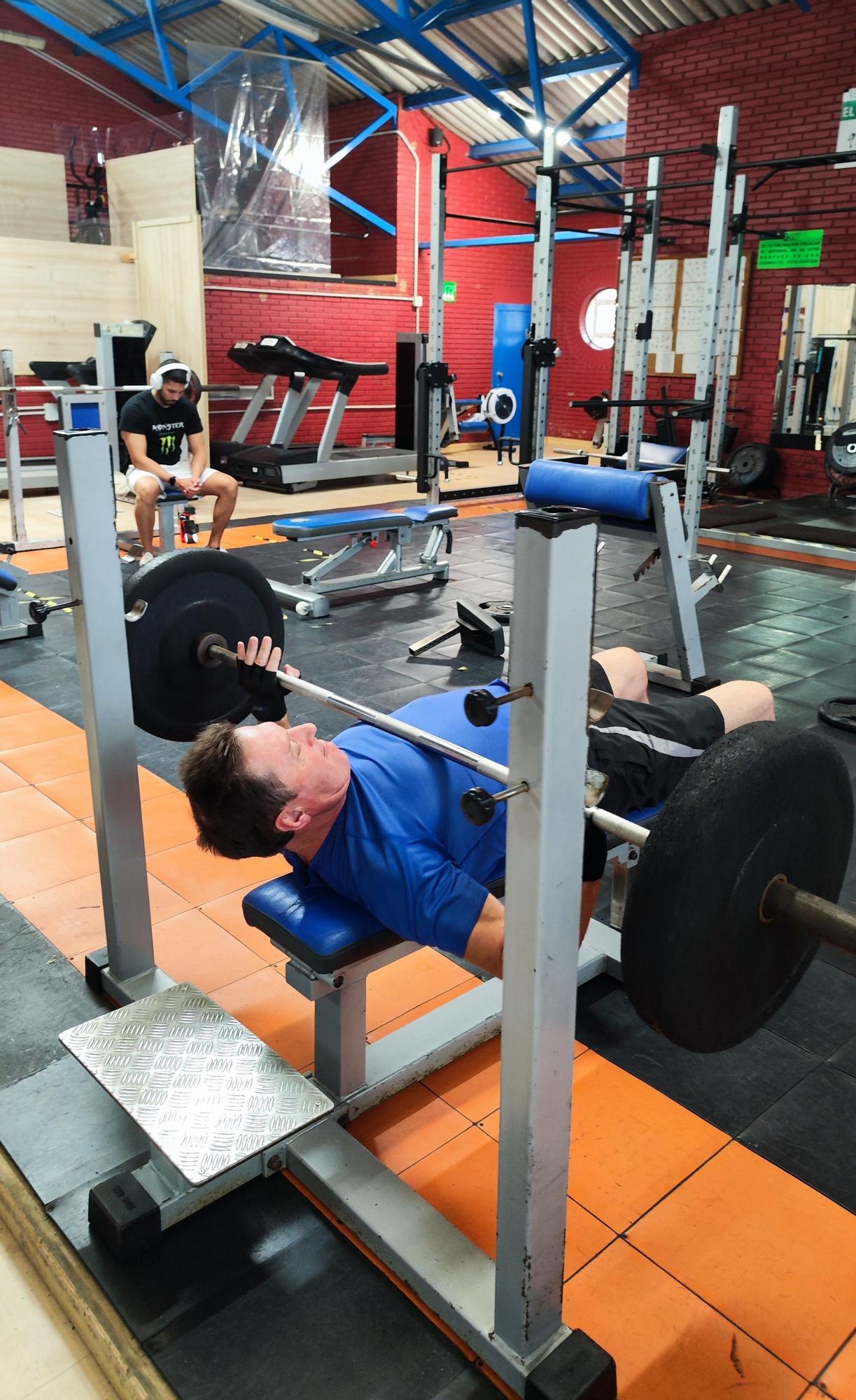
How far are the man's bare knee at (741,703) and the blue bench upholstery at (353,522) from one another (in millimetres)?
2632

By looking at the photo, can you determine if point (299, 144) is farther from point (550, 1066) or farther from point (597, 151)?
point (550, 1066)

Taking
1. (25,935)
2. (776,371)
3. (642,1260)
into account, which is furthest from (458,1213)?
(776,371)

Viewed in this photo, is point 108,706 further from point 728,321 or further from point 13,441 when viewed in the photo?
point 728,321

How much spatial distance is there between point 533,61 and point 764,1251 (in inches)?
361

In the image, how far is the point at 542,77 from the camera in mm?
8750

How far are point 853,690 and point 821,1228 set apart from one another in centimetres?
264

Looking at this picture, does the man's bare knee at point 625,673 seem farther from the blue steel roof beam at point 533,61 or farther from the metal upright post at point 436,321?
the blue steel roof beam at point 533,61

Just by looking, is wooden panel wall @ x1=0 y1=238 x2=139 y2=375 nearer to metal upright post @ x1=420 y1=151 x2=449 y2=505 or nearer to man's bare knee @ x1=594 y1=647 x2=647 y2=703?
metal upright post @ x1=420 y1=151 x2=449 y2=505

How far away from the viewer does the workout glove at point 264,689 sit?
5.75 feet

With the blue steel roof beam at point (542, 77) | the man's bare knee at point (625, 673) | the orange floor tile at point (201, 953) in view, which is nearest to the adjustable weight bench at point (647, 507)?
the man's bare knee at point (625, 673)

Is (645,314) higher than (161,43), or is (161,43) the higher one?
(161,43)

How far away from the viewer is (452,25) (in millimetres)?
8602

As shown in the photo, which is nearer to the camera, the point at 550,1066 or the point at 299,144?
the point at 550,1066

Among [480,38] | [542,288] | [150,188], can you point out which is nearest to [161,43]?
[150,188]
